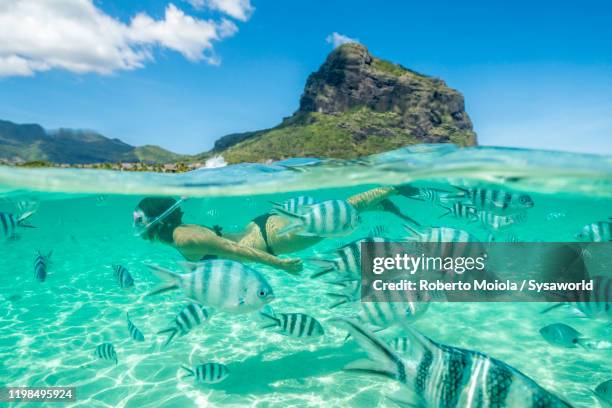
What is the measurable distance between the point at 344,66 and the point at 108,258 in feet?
521

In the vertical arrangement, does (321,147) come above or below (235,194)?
above

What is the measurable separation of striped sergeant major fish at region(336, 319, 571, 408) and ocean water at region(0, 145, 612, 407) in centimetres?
193

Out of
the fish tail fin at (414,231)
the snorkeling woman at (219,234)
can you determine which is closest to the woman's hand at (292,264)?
the snorkeling woman at (219,234)

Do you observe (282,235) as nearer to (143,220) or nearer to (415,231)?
(143,220)

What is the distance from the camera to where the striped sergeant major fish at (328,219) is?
16.2ft

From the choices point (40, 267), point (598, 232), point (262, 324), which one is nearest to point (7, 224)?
point (40, 267)

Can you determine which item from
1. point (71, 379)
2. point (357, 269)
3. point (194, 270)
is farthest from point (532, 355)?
point (71, 379)

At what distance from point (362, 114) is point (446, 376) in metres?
154

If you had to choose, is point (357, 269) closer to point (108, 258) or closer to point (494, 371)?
point (494, 371)

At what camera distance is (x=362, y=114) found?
15012 centimetres

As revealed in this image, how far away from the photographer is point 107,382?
686cm

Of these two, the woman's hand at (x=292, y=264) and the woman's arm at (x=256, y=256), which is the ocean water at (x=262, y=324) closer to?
the woman's arm at (x=256, y=256)

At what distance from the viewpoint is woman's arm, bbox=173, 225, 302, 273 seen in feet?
25.2

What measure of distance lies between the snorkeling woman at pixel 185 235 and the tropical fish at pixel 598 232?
222 inches
